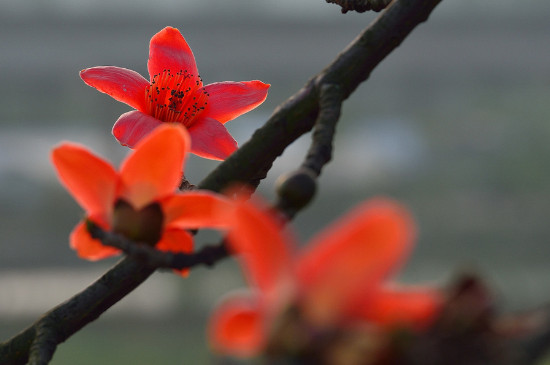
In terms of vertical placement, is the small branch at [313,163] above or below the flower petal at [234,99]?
below

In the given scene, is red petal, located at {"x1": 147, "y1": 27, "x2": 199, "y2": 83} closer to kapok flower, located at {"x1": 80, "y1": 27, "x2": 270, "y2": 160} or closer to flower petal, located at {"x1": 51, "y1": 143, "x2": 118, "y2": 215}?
kapok flower, located at {"x1": 80, "y1": 27, "x2": 270, "y2": 160}

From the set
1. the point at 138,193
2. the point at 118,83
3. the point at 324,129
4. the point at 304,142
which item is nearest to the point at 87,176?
the point at 138,193

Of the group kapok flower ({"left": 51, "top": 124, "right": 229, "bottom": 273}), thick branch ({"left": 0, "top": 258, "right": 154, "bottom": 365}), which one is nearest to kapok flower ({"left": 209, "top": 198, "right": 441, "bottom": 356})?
kapok flower ({"left": 51, "top": 124, "right": 229, "bottom": 273})

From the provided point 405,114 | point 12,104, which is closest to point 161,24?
point 12,104

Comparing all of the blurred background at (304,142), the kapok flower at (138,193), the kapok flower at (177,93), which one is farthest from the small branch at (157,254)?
the blurred background at (304,142)

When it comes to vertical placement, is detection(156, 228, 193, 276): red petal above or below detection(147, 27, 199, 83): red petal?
below

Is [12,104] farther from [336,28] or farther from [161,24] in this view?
[336,28]

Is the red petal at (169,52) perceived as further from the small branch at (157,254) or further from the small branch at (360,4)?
the small branch at (157,254)
